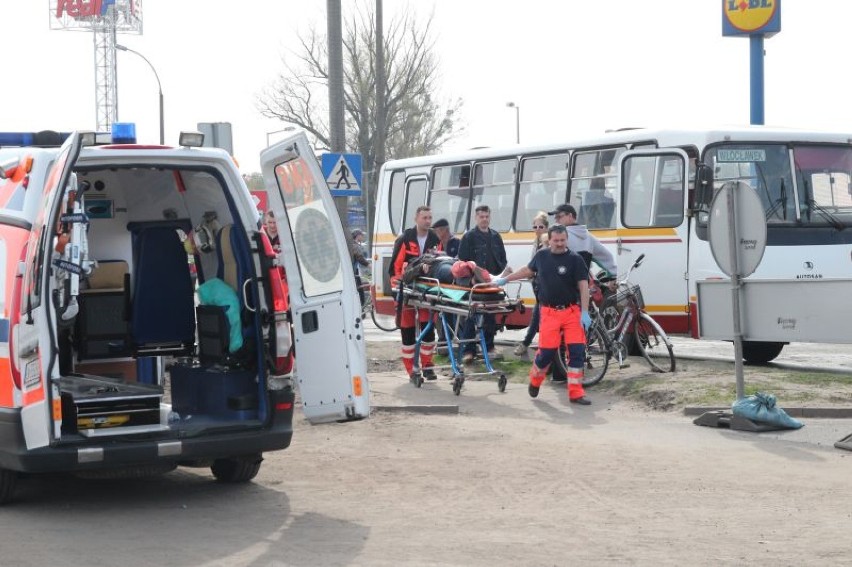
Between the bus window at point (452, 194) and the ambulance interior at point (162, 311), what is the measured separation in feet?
36.4

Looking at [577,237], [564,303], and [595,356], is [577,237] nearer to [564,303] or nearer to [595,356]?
[595,356]

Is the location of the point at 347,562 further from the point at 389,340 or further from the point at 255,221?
the point at 389,340

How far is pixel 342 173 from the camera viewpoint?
61.4ft

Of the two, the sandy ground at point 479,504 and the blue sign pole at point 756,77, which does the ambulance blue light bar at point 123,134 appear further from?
the blue sign pole at point 756,77

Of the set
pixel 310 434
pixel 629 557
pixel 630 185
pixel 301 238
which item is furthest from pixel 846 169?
pixel 629 557

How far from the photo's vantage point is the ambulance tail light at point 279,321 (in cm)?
898

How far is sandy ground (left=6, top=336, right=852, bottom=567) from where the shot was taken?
716 cm

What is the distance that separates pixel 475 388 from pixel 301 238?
625 centimetres

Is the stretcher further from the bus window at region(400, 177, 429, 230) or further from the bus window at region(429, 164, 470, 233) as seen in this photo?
the bus window at region(400, 177, 429, 230)

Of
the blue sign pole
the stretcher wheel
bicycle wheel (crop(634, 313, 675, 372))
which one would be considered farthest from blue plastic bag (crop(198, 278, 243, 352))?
the blue sign pole

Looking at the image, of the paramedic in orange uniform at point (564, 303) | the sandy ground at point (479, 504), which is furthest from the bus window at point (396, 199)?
the sandy ground at point (479, 504)

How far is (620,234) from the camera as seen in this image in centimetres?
1808

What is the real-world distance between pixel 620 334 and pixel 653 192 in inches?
127

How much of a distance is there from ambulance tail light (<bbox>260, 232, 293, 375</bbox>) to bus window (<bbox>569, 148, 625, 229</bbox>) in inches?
390
